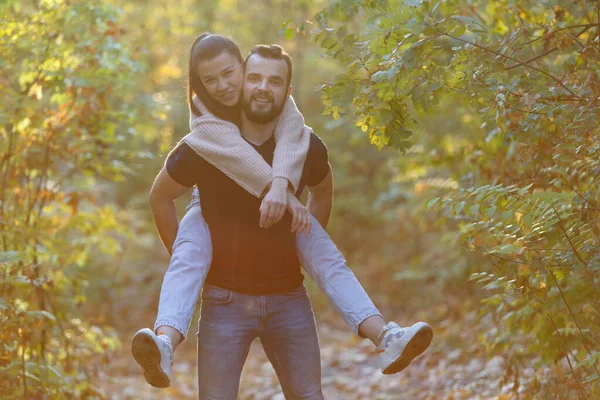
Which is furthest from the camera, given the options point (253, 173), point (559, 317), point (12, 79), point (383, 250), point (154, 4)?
point (154, 4)

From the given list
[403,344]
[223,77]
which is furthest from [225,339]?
[223,77]

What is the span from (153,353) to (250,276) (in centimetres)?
59

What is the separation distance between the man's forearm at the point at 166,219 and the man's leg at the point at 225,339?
1.31 ft

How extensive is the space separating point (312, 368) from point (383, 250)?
10930 millimetres

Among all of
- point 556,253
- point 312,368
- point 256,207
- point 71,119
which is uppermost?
point 71,119

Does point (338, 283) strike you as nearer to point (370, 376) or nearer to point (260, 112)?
point (260, 112)

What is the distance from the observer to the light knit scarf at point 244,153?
124 inches

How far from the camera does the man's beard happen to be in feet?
10.7

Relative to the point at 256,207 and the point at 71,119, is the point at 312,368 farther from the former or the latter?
the point at 71,119

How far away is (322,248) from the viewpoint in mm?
3271

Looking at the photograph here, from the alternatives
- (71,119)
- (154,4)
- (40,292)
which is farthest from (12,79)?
(154,4)

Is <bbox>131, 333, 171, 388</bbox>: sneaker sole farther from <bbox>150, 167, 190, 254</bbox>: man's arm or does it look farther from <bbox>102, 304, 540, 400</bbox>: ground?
<bbox>102, 304, 540, 400</bbox>: ground

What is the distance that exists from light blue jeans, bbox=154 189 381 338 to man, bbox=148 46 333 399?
0.06 metres

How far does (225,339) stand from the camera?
313cm
